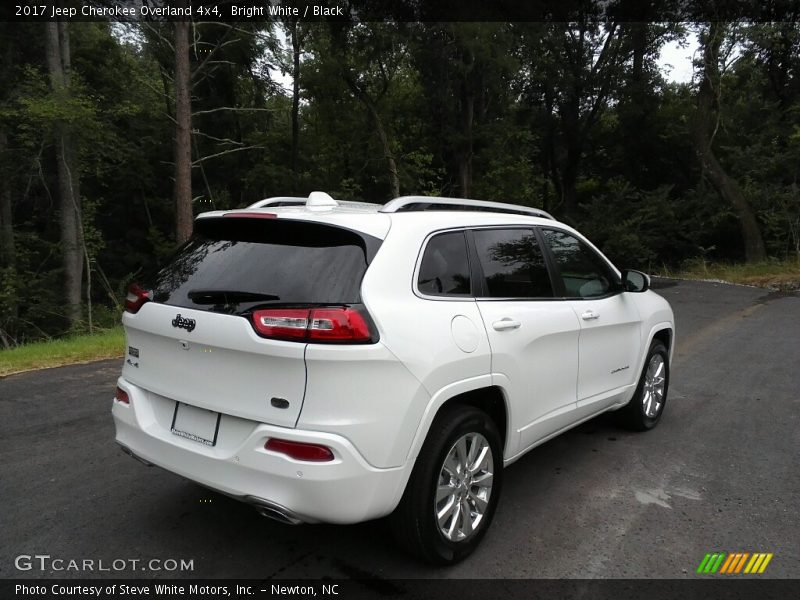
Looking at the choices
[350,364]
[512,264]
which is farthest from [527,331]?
[350,364]

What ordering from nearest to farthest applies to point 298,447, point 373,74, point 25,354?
point 298,447
point 25,354
point 373,74

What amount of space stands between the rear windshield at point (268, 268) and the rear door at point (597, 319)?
5.81 ft

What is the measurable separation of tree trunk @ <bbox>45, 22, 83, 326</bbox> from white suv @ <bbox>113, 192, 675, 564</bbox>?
1698 cm

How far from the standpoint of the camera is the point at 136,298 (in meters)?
3.20

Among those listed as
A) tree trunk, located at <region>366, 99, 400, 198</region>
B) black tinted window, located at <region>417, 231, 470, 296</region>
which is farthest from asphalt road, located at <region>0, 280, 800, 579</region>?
tree trunk, located at <region>366, 99, 400, 198</region>

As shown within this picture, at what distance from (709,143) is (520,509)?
876 inches

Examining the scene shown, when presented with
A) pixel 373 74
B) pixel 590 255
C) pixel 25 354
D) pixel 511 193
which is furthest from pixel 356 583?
pixel 511 193

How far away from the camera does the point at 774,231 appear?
20094 mm

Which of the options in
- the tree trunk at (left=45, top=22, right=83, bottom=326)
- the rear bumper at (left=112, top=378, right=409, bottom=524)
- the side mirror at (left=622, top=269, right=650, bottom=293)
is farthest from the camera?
the tree trunk at (left=45, top=22, right=83, bottom=326)

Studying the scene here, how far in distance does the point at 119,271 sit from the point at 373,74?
14.6 meters

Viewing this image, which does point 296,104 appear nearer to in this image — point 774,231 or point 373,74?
point 373,74

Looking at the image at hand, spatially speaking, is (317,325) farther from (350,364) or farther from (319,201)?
(319,201)

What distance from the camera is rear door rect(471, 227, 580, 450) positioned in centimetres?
327

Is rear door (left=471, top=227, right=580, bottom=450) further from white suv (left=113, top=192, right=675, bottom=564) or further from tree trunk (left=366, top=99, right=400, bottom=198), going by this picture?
tree trunk (left=366, top=99, right=400, bottom=198)
